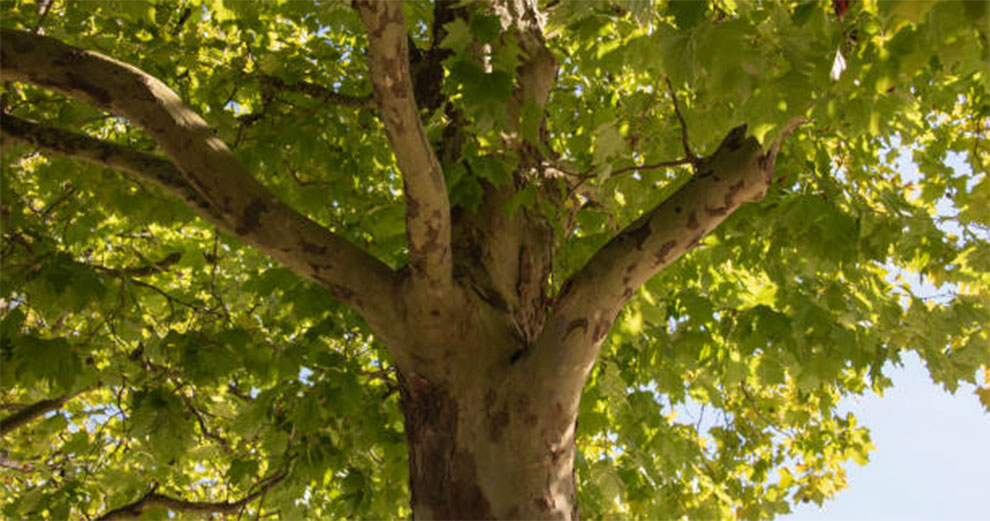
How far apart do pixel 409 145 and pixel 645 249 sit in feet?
3.31

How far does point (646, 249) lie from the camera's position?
2.87 metres

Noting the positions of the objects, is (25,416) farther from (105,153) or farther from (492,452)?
(492,452)

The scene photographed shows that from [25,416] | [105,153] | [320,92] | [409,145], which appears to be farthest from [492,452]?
[25,416]

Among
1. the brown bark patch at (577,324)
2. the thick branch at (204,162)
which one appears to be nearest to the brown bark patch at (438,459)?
the thick branch at (204,162)

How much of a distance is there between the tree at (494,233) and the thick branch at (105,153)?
0.01 m

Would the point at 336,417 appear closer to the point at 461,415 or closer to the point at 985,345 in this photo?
the point at 461,415

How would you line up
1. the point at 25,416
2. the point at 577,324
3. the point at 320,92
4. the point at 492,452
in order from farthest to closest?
the point at 25,416, the point at 320,92, the point at 577,324, the point at 492,452

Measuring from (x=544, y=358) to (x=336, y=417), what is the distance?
4.79ft

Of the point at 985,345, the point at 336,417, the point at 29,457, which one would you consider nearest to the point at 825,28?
the point at 985,345

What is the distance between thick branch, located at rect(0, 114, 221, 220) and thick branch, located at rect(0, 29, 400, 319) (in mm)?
210

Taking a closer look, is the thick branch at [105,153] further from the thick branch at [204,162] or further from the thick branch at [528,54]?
the thick branch at [528,54]

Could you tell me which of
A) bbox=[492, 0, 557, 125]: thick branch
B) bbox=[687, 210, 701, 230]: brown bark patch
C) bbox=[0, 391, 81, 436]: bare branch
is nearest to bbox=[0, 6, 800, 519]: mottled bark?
bbox=[687, 210, 701, 230]: brown bark patch

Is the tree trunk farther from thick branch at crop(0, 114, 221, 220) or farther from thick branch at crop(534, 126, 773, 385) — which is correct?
thick branch at crop(0, 114, 221, 220)

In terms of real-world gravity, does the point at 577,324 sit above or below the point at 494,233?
below
